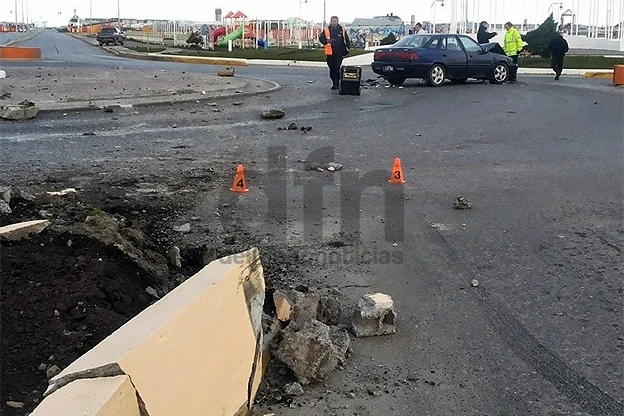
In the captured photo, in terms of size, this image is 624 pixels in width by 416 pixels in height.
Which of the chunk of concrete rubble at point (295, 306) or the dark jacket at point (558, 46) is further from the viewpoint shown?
the dark jacket at point (558, 46)

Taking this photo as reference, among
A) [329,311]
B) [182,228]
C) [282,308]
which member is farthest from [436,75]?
[282,308]

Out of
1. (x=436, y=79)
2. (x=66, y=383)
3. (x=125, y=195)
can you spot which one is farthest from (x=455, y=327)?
(x=436, y=79)

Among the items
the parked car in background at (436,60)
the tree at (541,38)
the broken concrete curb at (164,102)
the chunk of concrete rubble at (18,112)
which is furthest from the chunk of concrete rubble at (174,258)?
the tree at (541,38)

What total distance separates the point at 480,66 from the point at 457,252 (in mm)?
17509

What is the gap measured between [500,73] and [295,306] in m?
20.2

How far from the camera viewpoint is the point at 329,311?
179 inches

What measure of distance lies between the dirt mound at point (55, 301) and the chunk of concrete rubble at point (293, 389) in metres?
1.01

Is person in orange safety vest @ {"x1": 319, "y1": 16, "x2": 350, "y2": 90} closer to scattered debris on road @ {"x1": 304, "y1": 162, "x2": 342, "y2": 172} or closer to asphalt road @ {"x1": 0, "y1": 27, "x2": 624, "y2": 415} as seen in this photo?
asphalt road @ {"x1": 0, "y1": 27, "x2": 624, "y2": 415}

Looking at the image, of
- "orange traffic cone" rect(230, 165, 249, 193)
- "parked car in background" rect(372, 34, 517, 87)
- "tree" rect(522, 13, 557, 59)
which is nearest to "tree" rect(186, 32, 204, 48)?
"tree" rect(522, 13, 557, 59)

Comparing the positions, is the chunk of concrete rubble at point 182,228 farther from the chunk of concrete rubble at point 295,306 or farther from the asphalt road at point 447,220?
the chunk of concrete rubble at point 295,306

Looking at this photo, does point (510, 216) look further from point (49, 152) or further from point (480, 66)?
point (480, 66)

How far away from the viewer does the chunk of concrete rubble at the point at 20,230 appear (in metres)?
4.86

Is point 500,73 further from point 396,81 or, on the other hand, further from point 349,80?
point 349,80

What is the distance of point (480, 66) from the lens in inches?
883
